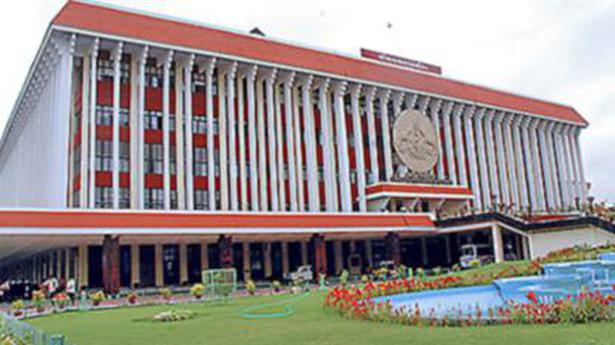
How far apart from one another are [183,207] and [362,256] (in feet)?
45.4

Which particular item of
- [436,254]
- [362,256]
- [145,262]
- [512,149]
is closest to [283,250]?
[362,256]

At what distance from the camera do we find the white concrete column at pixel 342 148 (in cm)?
4094

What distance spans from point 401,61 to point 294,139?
1311 cm

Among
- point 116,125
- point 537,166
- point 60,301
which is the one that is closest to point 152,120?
point 116,125

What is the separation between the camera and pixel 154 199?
113 ft

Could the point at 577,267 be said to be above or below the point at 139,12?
below

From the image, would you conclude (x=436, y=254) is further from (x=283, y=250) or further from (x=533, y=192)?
(x=533, y=192)

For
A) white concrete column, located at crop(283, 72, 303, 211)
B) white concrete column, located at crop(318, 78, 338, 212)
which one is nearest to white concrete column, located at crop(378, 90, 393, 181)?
white concrete column, located at crop(318, 78, 338, 212)

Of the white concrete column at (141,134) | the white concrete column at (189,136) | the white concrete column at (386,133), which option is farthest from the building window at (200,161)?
the white concrete column at (386,133)

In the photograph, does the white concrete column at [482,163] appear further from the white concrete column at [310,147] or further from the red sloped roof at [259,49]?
the white concrete column at [310,147]

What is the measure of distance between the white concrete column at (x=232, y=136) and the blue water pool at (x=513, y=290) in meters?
20.5

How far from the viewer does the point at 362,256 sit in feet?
134

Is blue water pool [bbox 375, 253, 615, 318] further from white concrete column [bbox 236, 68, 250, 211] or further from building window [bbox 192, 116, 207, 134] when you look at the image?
building window [bbox 192, 116, 207, 134]

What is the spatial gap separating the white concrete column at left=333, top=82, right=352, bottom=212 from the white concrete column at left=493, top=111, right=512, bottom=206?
17.0 m
